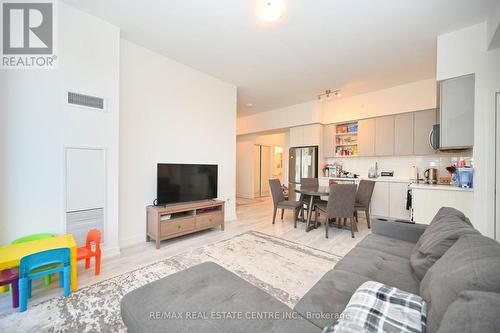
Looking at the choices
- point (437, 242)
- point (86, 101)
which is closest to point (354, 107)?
point (437, 242)

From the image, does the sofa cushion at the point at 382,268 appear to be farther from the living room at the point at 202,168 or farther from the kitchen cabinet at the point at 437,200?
the kitchen cabinet at the point at 437,200

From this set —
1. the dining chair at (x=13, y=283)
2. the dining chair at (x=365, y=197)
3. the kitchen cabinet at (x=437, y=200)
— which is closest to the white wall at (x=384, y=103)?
→ the dining chair at (x=365, y=197)

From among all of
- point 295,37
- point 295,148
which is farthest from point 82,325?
point 295,148

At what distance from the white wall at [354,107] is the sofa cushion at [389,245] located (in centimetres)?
348

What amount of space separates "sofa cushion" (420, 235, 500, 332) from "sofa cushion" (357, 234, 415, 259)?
84cm

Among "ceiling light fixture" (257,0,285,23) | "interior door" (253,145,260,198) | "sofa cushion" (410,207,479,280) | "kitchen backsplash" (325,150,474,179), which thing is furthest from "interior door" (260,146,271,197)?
"sofa cushion" (410,207,479,280)

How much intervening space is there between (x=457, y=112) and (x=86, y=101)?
4.63 meters

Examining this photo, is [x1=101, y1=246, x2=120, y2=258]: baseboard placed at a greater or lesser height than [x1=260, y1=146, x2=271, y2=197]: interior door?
lesser

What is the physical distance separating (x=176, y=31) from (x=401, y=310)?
3399 mm

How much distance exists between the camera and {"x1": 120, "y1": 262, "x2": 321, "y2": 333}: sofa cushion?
0.93 metres

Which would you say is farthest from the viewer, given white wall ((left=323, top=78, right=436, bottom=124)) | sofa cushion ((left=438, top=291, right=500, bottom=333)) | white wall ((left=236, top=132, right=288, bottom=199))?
white wall ((left=236, top=132, right=288, bottom=199))

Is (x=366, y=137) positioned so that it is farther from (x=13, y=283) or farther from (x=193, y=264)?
(x=13, y=283)

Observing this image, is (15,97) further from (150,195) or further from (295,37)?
(295,37)

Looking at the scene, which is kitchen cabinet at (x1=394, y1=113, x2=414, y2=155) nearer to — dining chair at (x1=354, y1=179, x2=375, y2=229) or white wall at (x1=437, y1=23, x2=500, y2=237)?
dining chair at (x1=354, y1=179, x2=375, y2=229)
